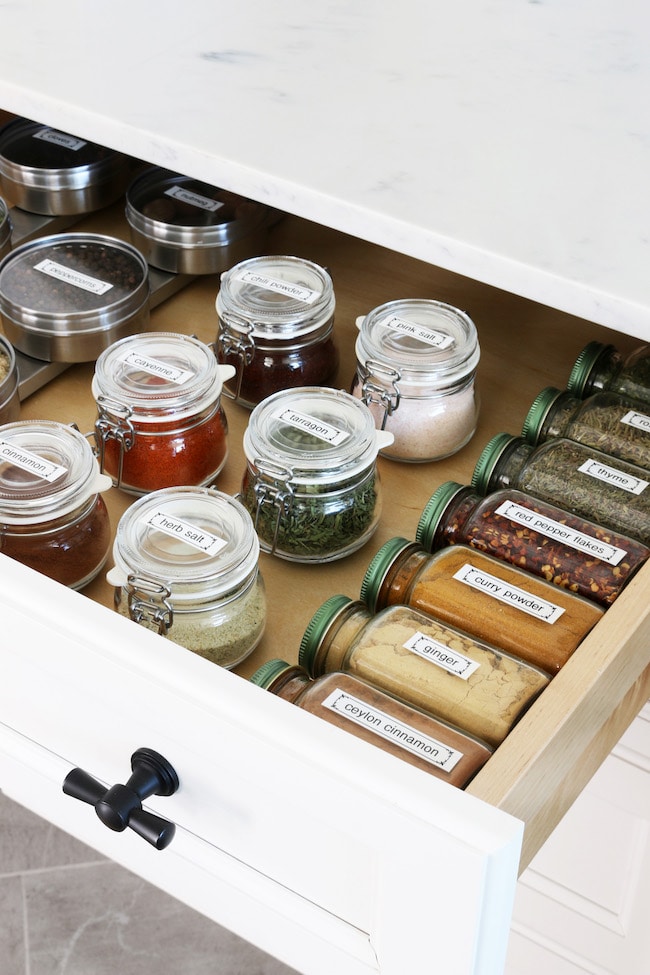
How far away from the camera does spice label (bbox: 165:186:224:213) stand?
110cm

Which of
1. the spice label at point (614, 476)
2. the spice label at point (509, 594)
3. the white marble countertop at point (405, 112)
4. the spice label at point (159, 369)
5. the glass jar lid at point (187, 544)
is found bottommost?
the glass jar lid at point (187, 544)

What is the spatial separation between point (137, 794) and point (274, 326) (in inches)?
16.7

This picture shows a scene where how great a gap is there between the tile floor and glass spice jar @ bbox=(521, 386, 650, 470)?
917 mm

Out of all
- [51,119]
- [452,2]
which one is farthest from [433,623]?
[452,2]

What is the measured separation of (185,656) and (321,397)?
31 cm

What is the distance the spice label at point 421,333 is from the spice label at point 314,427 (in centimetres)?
12

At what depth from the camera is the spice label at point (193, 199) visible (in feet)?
3.62

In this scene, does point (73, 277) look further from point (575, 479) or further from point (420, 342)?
point (575, 479)

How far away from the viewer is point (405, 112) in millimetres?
867

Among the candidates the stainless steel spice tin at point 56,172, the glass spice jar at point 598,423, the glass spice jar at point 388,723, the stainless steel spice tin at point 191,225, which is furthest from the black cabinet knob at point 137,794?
the stainless steel spice tin at point 56,172

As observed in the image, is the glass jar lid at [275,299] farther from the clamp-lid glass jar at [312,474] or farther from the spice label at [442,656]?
the spice label at [442,656]

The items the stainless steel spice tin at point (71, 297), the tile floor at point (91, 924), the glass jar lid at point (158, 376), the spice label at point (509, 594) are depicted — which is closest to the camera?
the spice label at point (509, 594)

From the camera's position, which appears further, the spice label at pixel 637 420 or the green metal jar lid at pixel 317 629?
the spice label at pixel 637 420

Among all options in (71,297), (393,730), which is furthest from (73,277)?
(393,730)
